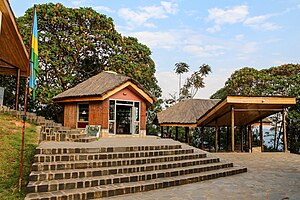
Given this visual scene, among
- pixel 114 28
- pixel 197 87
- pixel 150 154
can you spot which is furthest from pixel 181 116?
pixel 197 87

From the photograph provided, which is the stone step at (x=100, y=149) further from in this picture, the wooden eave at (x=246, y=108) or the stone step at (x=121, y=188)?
the wooden eave at (x=246, y=108)

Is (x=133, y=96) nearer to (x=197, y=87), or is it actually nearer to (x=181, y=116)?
(x=181, y=116)

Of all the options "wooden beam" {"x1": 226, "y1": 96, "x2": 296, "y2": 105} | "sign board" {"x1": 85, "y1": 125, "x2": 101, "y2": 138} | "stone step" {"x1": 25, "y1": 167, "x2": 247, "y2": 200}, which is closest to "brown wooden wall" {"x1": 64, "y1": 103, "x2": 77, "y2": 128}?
"sign board" {"x1": 85, "y1": 125, "x2": 101, "y2": 138}

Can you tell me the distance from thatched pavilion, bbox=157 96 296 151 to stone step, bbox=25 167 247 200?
6569 mm

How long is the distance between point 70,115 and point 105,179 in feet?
33.9

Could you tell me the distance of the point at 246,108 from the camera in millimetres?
14789

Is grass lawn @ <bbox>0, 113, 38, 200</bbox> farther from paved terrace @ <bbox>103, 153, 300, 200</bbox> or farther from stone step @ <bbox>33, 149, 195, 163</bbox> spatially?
paved terrace @ <bbox>103, 153, 300, 200</bbox>

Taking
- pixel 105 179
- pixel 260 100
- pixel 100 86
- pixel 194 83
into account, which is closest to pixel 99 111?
pixel 100 86

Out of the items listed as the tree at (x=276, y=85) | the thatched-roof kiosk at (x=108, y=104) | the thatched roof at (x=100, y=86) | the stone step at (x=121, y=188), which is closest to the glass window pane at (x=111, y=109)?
the thatched-roof kiosk at (x=108, y=104)

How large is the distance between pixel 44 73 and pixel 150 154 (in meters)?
14.7

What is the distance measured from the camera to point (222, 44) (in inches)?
691

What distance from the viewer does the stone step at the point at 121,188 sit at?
16.0 ft

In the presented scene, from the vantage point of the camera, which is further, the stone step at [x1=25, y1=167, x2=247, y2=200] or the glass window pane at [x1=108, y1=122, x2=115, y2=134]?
the glass window pane at [x1=108, y1=122, x2=115, y2=134]

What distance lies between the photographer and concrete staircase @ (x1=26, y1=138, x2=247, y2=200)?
5.27m
